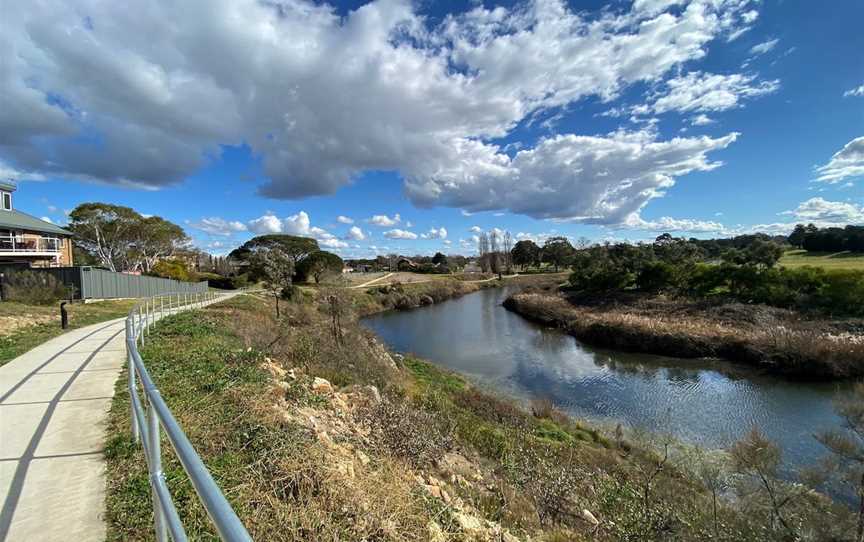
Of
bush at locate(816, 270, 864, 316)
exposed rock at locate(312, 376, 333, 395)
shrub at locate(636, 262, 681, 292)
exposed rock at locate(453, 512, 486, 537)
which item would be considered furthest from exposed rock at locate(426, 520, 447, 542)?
shrub at locate(636, 262, 681, 292)

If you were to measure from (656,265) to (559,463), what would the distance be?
34717mm

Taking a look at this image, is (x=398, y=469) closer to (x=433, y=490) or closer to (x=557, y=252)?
(x=433, y=490)

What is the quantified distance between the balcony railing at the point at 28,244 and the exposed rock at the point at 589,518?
1465 inches

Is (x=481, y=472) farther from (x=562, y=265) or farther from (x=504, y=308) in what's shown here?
(x=562, y=265)

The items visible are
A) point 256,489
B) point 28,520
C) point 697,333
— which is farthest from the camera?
point 697,333

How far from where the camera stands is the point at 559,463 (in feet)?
31.7

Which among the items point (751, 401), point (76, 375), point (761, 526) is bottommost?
point (751, 401)

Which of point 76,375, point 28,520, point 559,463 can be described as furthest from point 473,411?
point 28,520

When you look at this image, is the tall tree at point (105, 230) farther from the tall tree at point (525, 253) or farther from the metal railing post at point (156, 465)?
the tall tree at point (525, 253)

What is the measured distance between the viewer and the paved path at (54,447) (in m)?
3.16

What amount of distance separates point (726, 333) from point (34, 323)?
109 ft

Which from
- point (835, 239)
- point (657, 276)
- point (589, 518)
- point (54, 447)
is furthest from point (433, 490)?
point (835, 239)

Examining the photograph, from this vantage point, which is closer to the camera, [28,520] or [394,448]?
[28,520]

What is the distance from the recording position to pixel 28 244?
28.8m
